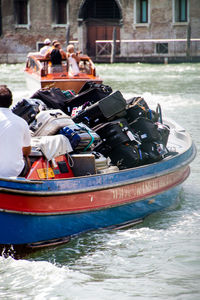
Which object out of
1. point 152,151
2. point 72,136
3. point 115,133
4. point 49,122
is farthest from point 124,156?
point 49,122

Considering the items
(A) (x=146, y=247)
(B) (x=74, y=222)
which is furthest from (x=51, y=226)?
(A) (x=146, y=247)

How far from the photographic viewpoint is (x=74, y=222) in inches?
206

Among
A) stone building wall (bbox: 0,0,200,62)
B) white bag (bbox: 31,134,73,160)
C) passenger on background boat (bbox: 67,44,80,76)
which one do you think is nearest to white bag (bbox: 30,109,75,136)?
white bag (bbox: 31,134,73,160)

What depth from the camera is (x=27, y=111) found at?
602cm

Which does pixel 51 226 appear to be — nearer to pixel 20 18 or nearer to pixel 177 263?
pixel 177 263

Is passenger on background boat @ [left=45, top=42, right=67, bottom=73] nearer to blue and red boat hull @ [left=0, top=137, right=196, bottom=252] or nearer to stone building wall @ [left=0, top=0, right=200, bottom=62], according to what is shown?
blue and red boat hull @ [left=0, top=137, right=196, bottom=252]

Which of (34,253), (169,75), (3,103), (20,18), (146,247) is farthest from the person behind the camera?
(20,18)

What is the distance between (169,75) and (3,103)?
19.1m

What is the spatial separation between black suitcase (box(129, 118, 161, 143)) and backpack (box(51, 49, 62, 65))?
7.59m

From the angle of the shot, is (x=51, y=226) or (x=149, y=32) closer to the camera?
(x=51, y=226)

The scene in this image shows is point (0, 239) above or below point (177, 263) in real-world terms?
above

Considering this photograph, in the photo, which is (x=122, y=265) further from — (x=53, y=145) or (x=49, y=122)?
(x=49, y=122)

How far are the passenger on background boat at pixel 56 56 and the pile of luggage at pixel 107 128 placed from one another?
712cm

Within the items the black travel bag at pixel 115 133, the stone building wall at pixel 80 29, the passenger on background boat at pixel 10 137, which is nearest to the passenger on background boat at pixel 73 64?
the black travel bag at pixel 115 133
